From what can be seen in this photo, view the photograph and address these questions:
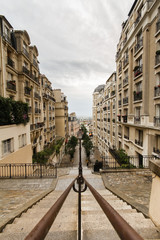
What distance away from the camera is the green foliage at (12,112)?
31.6 feet

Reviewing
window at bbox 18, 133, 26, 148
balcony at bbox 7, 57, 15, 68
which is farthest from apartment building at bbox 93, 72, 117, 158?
balcony at bbox 7, 57, 15, 68

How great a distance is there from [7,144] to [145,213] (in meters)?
10.4

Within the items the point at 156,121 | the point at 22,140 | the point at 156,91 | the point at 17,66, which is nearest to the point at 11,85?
the point at 17,66

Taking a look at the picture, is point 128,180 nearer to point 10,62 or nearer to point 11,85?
point 11,85

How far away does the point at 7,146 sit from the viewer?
31.5 ft

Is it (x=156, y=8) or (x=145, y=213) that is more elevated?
(x=156, y=8)

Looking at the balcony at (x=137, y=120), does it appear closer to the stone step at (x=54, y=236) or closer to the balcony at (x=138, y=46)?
the balcony at (x=138, y=46)

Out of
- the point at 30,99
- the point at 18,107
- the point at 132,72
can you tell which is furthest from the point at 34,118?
the point at 132,72

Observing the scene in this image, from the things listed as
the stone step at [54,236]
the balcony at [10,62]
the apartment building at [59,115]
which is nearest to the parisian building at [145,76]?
the stone step at [54,236]

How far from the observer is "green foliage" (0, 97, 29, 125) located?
9.62 metres

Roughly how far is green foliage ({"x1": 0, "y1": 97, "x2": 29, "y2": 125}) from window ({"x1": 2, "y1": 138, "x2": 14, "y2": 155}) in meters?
1.60

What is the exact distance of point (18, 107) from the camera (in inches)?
431

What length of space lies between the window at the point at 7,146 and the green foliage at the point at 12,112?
1597 millimetres

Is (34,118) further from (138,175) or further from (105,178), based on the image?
(138,175)
